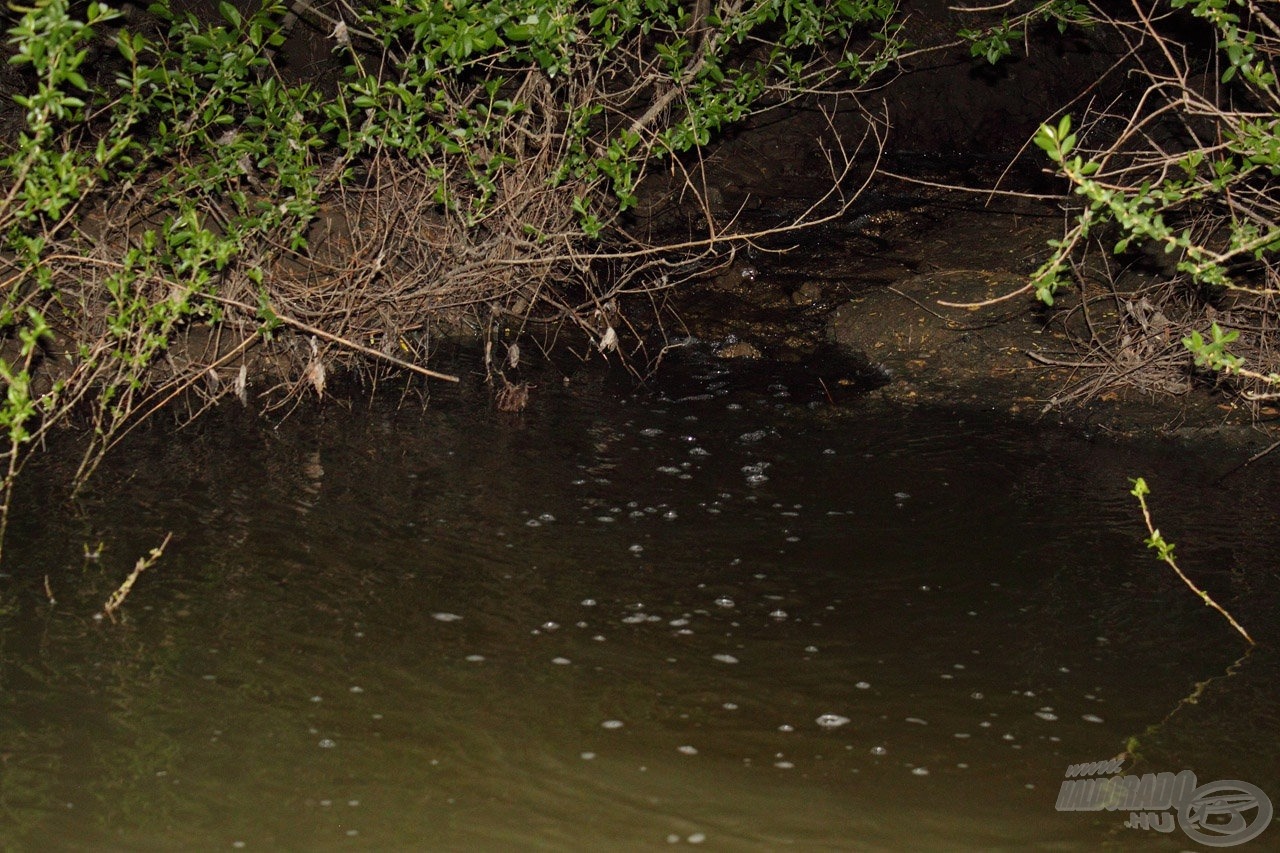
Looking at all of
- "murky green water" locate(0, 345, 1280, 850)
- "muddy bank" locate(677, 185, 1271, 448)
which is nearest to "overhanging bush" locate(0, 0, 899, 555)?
"murky green water" locate(0, 345, 1280, 850)

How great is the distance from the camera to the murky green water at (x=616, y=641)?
3842 millimetres

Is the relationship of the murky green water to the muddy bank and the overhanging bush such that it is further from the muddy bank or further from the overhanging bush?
the overhanging bush

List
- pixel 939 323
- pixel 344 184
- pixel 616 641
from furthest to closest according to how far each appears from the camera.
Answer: pixel 939 323, pixel 344 184, pixel 616 641

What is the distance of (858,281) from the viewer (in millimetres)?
10344

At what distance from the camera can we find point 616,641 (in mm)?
4980

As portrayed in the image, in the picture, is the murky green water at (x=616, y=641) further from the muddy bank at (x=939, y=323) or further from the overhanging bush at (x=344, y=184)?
the overhanging bush at (x=344, y=184)

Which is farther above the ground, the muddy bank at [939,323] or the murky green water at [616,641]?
the muddy bank at [939,323]

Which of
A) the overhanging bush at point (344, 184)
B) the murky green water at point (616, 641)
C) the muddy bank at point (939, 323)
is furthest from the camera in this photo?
the muddy bank at point (939, 323)

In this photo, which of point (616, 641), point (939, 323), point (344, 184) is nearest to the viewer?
point (616, 641)

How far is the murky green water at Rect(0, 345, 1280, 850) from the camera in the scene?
3.84 m

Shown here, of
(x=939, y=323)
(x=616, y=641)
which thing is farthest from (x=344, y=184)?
(x=939, y=323)

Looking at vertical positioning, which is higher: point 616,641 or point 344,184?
point 344,184

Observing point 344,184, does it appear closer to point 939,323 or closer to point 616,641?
point 616,641

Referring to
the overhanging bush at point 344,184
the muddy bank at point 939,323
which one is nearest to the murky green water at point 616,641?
the muddy bank at point 939,323
